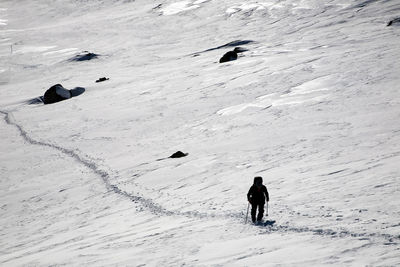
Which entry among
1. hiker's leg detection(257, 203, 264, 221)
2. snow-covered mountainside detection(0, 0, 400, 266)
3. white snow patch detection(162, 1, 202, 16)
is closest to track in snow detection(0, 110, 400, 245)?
snow-covered mountainside detection(0, 0, 400, 266)

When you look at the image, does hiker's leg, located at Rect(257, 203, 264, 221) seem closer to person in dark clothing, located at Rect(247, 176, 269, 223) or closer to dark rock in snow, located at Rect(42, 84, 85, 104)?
person in dark clothing, located at Rect(247, 176, 269, 223)

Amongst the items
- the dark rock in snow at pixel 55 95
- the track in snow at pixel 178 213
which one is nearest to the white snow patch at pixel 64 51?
the dark rock in snow at pixel 55 95

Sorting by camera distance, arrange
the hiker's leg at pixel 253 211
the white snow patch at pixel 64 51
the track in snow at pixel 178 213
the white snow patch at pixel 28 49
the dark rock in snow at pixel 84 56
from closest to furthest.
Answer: the track in snow at pixel 178 213, the hiker's leg at pixel 253 211, the dark rock in snow at pixel 84 56, the white snow patch at pixel 64 51, the white snow patch at pixel 28 49

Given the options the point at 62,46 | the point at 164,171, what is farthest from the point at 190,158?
the point at 62,46

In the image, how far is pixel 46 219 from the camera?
16.9 meters

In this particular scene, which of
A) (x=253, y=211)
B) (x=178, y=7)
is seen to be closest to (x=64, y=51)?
(x=178, y=7)

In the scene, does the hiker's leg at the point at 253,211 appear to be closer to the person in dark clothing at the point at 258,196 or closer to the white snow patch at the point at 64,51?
the person in dark clothing at the point at 258,196

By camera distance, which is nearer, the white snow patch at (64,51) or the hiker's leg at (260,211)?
the hiker's leg at (260,211)

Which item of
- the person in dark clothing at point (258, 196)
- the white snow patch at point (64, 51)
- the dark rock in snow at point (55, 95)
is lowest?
the dark rock in snow at point (55, 95)

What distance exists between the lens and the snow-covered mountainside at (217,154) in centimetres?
1066

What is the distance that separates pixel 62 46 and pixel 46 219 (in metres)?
63.0

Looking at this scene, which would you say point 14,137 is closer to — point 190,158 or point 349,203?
point 190,158

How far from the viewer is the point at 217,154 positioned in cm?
2069

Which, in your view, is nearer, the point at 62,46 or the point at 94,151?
the point at 94,151
